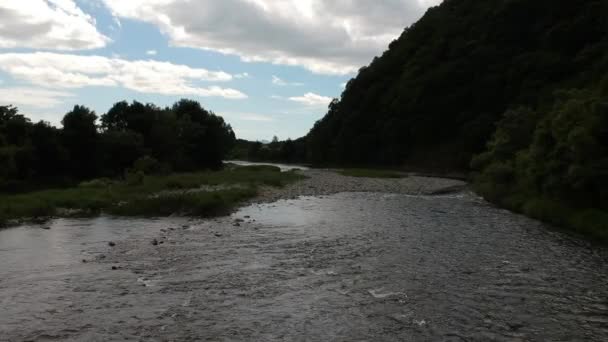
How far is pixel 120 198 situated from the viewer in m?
40.0

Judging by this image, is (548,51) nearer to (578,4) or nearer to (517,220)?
(578,4)

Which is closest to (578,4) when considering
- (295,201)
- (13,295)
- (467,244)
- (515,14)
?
(515,14)

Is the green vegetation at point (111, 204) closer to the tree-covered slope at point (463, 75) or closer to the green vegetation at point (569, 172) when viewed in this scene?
the green vegetation at point (569, 172)

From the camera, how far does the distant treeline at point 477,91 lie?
48969mm

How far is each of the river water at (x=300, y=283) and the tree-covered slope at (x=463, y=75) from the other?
69.9 meters

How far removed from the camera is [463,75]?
4779 inches

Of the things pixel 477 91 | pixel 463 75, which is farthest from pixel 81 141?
pixel 463 75

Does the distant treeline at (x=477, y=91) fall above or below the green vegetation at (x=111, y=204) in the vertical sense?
above

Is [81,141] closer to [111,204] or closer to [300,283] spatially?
[111,204]

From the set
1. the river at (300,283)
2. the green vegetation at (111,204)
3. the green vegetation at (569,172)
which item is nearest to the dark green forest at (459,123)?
the green vegetation at (569,172)

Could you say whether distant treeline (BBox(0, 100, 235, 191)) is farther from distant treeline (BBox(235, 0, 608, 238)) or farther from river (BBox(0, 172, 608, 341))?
distant treeline (BBox(235, 0, 608, 238))

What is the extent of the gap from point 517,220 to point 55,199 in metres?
30.9

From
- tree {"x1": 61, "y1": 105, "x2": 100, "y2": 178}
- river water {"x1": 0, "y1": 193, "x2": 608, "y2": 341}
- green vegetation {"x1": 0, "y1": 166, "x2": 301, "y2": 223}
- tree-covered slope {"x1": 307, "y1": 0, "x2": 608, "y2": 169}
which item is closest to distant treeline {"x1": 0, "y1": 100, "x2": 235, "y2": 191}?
tree {"x1": 61, "y1": 105, "x2": 100, "y2": 178}

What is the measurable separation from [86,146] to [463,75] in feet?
280
